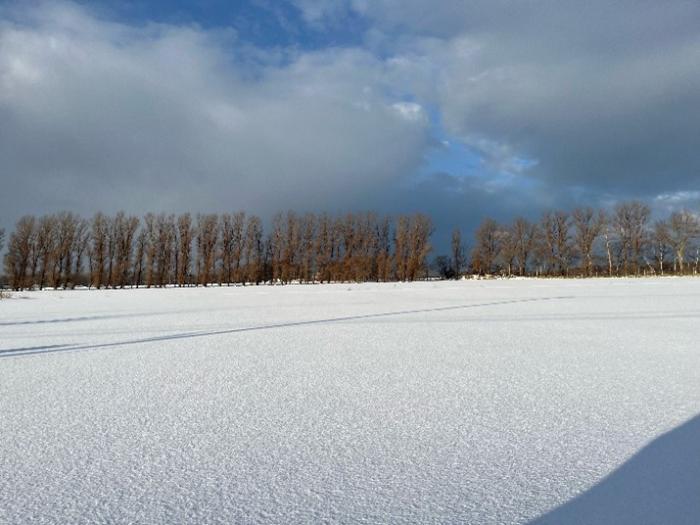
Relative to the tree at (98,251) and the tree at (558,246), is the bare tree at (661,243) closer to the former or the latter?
the tree at (558,246)

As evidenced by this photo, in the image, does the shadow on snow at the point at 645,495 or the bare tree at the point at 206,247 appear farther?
the bare tree at the point at 206,247

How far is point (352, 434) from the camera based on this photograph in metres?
2.82

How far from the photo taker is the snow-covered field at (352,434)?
1.94 m

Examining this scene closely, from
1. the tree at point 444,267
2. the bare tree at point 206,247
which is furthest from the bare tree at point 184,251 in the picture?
the tree at point 444,267

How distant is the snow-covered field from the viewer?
1939mm

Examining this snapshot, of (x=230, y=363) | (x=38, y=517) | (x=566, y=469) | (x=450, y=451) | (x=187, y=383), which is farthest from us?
(x=230, y=363)

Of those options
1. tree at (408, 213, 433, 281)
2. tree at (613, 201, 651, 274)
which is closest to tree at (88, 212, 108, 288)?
tree at (408, 213, 433, 281)

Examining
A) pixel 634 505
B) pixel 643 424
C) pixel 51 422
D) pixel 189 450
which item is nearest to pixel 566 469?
pixel 634 505

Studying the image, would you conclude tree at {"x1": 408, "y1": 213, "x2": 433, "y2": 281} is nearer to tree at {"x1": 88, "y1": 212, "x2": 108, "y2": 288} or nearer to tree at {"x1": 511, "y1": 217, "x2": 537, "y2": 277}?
tree at {"x1": 511, "y1": 217, "x2": 537, "y2": 277}

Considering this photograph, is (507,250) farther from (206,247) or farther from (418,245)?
(206,247)

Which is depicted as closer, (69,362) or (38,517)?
(38,517)

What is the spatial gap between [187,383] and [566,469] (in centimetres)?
324

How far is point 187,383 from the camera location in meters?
4.21

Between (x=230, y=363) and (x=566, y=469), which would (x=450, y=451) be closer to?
(x=566, y=469)
